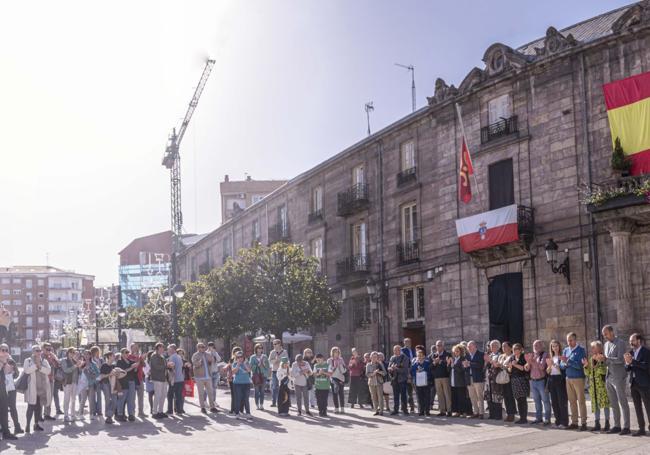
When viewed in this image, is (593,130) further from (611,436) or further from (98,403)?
(98,403)

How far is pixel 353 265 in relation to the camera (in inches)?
1261

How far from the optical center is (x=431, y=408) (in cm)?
1889

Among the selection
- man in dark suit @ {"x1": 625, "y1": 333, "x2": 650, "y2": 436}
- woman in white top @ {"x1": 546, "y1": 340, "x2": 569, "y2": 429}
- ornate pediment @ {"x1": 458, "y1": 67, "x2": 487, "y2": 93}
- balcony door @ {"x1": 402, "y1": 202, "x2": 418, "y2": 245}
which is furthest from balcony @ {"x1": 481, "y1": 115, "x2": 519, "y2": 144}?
man in dark suit @ {"x1": 625, "y1": 333, "x2": 650, "y2": 436}

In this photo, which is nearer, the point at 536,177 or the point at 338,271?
the point at 536,177

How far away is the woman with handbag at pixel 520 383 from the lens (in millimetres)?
15273

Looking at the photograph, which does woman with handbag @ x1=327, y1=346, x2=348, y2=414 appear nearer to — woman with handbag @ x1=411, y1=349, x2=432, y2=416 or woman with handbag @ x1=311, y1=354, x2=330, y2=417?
woman with handbag @ x1=311, y1=354, x2=330, y2=417

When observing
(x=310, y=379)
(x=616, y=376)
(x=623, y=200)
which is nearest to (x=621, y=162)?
(x=623, y=200)

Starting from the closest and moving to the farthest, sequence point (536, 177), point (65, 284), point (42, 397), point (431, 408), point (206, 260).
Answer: point (42, 397) → point (431, 408) → point (536, 177) → point (206, 260) → point (65, 284)

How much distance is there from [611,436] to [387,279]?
1742 centimetres

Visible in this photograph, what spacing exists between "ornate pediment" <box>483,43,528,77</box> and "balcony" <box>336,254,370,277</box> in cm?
951

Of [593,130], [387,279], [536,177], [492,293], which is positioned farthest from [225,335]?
[593,130]

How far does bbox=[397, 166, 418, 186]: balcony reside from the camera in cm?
2873

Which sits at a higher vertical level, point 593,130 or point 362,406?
point 593,130

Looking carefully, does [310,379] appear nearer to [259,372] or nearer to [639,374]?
[259,372]
